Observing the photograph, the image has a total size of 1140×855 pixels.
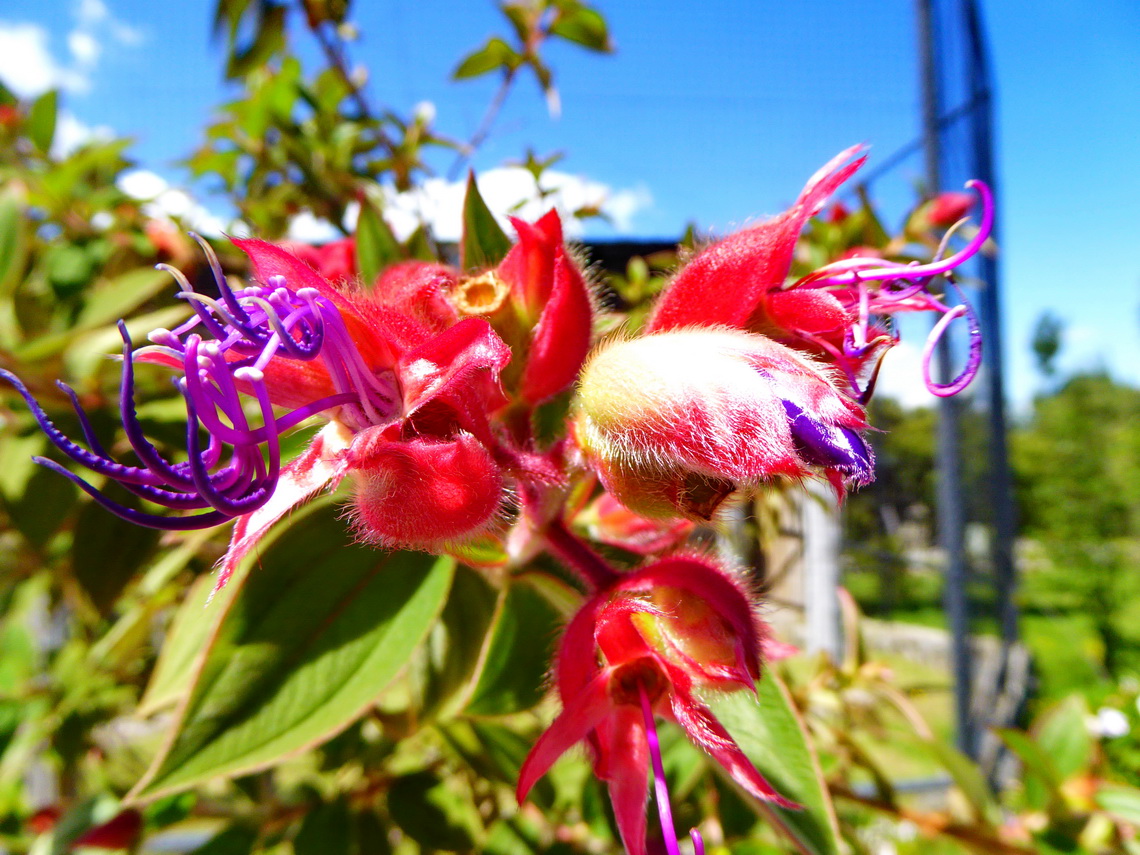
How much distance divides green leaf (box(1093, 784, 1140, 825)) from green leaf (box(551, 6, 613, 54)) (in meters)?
1.57

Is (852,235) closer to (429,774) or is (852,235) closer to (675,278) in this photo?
(675,278)

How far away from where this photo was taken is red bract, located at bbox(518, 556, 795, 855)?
0.41 metres

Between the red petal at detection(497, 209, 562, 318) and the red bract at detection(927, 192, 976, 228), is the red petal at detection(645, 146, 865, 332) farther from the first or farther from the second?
the red bract at detection(927, 192, 976, 228)

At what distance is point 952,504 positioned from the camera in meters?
3.08

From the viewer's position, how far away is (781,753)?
54cm

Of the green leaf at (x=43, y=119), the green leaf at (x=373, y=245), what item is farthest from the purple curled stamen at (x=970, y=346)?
the green leaf at (x=43, y=119)

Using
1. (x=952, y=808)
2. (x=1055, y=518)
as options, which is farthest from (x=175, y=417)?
(x=1055, y=518)

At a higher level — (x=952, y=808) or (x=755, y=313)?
(x=755, y=313)

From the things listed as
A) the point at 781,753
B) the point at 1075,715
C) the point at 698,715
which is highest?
the point at 698,715

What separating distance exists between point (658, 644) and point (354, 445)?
0.22 m

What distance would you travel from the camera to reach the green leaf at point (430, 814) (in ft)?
3.05

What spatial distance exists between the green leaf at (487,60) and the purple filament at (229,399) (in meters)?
1.12

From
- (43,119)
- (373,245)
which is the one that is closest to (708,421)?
(373,245)

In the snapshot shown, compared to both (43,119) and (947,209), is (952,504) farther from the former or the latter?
(43,119)
